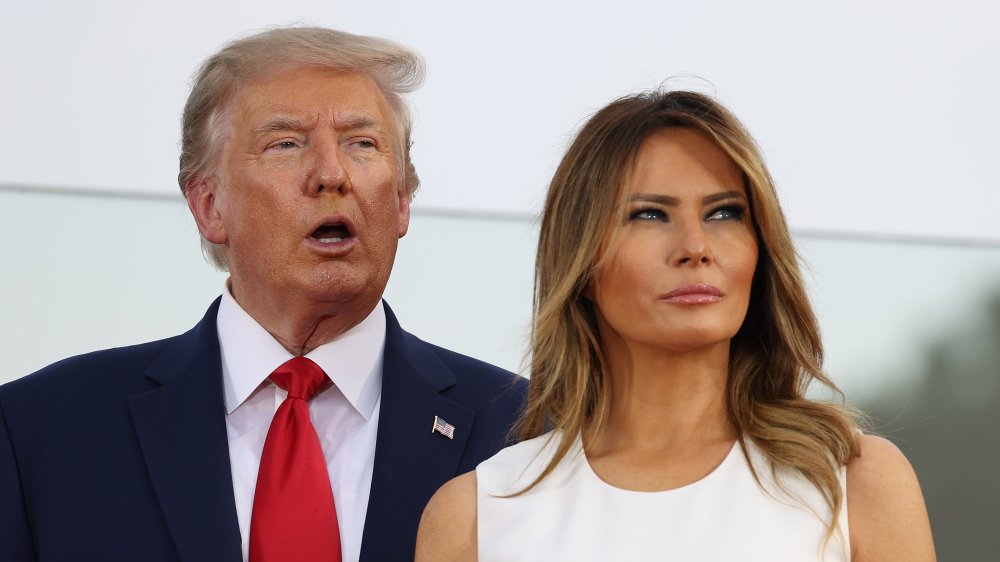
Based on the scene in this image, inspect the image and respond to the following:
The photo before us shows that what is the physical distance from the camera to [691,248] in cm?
239

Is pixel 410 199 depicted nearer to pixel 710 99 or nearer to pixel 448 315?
pixel 448 315

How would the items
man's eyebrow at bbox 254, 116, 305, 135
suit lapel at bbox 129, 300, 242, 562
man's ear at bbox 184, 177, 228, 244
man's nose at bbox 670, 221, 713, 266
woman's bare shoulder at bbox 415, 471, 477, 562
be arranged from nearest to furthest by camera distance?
man's nose at bbox 670, 221, 713, 266, woman's bare shoulder at bbox 415, 471, 477, 562, suit lapel at bbox 129, 300, 242, 562, man's eyebrow at bbox 254, 116, 305, 135, man's ear at bbox 184, 177, 228, 244

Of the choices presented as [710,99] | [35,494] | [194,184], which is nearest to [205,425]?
[35,494]

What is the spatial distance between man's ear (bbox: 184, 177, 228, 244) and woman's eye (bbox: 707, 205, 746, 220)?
1.22 m

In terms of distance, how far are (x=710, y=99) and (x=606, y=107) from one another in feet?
0.58

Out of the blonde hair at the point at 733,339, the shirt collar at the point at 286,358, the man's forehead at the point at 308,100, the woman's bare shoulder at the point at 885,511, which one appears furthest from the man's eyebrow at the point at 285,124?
the woman's bare shoulder at the point at 885,511

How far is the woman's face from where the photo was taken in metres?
2.41

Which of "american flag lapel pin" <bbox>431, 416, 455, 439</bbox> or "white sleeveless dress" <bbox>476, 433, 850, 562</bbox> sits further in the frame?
"american flag lapel pin" <bbox>431, 416, 455, 439</bbox>

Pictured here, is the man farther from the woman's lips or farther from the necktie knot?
the woman's lips

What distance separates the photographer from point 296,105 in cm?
322

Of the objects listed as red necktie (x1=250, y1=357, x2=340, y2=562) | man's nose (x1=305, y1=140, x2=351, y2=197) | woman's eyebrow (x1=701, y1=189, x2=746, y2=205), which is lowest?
red necktie (x1=250, y1=357, x2=340, y2=562)

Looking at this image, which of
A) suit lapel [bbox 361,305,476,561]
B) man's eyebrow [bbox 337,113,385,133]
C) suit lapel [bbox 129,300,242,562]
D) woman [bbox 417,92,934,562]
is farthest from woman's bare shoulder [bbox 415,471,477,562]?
man's eyebrow [bbox 337,113,385,133]

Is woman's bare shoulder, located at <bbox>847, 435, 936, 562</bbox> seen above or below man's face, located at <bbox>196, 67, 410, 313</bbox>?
below

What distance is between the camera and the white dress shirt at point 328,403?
3.03m
